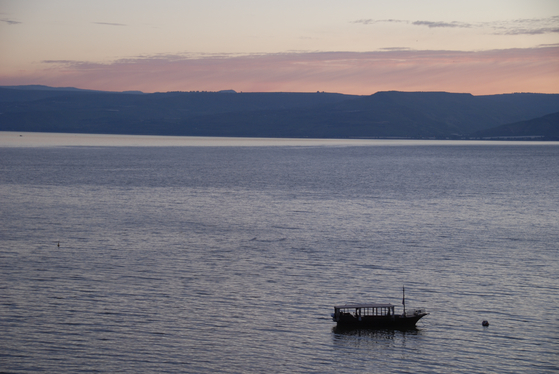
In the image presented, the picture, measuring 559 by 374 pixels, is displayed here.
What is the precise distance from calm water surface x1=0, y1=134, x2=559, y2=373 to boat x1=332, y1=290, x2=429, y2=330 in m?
0.76

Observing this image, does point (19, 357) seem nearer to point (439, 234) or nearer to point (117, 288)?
point (117, 288)

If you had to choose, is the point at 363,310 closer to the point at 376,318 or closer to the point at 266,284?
the point at 376,318

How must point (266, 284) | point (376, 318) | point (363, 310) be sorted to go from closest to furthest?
point (376, 318), point (363, 310), point (266, 284)

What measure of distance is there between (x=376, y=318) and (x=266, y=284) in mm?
12137

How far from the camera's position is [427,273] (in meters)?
57.2

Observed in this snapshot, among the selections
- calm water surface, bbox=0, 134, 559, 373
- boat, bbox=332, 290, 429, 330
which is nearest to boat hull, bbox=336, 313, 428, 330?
boat, bbox=332, 290, 429, 330

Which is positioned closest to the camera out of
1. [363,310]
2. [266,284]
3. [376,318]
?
[376,318]

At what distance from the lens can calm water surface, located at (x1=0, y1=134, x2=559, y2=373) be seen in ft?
125

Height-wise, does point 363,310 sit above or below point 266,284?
below

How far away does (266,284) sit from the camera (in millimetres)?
52594

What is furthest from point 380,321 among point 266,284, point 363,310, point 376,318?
point 266,284

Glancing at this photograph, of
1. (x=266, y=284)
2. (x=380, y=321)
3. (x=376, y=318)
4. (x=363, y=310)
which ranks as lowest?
(x=380, y=321)

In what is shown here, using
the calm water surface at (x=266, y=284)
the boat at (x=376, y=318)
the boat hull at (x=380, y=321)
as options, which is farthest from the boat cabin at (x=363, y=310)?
the calm water surface at (x=266, y=284)

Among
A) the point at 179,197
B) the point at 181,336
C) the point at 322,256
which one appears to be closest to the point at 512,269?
the point at 322,256
